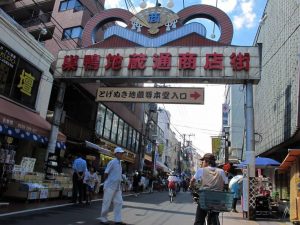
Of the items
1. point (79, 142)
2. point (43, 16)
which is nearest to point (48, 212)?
point (79, 142)

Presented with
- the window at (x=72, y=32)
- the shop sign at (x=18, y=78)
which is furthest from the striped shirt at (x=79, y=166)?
the window at (x=72, y=32)

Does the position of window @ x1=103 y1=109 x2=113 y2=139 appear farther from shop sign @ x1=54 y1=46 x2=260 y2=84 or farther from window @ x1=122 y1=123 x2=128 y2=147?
shop sign @ x1=54 y1=46 x2=260 y2=84

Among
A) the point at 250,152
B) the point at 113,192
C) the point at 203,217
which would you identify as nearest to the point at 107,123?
the point at 250,152

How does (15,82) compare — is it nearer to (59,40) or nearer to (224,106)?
(59,40)

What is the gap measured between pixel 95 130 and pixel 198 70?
12.1 meters

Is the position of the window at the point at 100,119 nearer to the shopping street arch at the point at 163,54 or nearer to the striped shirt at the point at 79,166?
the shopping street arch at the point at 163,54

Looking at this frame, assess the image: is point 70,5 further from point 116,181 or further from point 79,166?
point 116,181

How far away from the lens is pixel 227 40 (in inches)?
707

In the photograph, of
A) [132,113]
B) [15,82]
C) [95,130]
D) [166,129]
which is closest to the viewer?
[15,82]

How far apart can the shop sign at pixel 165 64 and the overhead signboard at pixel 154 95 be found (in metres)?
0.64

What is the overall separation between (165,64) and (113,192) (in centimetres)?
988

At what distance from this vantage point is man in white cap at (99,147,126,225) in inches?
346

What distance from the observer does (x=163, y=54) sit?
17.9 m

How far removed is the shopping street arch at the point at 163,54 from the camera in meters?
17.1
